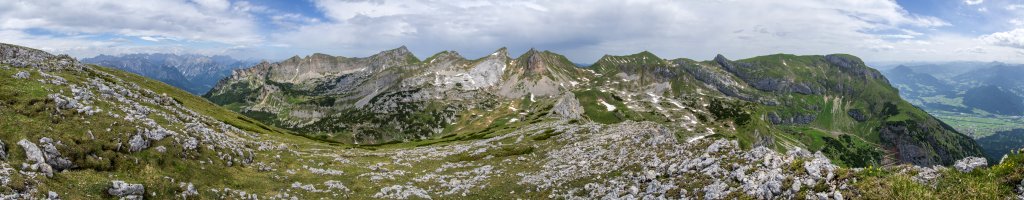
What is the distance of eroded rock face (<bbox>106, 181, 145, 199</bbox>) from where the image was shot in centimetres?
2925

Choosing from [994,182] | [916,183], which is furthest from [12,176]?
[994,182]

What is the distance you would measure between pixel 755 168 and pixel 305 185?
38.1 m

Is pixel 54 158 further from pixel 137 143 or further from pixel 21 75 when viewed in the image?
pixel 21 75

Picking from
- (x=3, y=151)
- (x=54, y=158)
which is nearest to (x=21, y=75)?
(x=54, y=158)

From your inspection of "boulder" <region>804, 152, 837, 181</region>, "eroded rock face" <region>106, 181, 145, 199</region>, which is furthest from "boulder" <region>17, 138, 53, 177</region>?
"boulder" <region>804, 152, 837, 181</region>

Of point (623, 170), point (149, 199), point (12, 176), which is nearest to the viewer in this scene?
point (12, 176)

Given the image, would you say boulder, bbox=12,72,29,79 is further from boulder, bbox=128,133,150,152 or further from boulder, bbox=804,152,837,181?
boulder, bbox=804,152,837,181

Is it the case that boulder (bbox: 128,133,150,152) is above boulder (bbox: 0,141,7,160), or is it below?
below

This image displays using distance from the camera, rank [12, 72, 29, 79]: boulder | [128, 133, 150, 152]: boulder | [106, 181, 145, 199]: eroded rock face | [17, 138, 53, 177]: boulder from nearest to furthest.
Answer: [17, 138, 53, 177]: boulder < [106, 181, 145, 199]: eroded rock face < [128, 133, 150, 152]: boulder < [12, 72, 29, 79]: boulder

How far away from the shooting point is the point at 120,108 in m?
49.0

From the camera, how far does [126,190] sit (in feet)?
98.0

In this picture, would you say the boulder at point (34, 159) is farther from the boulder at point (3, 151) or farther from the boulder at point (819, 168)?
the boulder at point (819, 168)

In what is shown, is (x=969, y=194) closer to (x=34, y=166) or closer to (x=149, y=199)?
(x=149, y=199)

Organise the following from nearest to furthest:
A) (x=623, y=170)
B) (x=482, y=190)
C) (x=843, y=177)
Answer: (x=843, y=177)
(x=623, y=170)
(x=482, y=190)
